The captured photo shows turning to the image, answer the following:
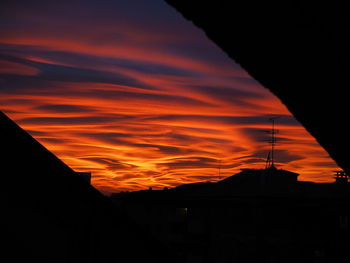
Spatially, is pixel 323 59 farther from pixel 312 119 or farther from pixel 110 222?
pixel 110 222

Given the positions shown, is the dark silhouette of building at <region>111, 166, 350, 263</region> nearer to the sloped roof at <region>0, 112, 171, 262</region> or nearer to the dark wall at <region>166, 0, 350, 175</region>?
the sloped roof at <region>0, 112, 171, 262</region>

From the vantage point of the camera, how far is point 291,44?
1120 mm

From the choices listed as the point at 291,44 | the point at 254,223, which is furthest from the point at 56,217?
the point at 254,223

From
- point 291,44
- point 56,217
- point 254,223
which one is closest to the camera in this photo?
point 291,44

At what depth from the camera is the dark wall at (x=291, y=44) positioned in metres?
1.00

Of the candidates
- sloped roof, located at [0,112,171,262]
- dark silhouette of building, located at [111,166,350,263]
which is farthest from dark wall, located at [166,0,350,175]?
dark silhouette of building, located at [111,166,350,263]

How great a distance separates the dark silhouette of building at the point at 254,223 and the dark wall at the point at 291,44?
Result: 2.63 m

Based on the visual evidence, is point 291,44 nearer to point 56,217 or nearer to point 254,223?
point 56,217

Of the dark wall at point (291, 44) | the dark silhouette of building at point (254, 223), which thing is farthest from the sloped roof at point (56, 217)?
the dark wall at point (291, 44)

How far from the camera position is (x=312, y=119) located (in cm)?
152

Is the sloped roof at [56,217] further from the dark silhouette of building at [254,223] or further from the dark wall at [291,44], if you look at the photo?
the dark wall at [291,44]

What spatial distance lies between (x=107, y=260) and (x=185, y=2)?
2.78 meters

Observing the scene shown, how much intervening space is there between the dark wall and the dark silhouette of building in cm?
263

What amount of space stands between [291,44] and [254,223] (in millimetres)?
21567
